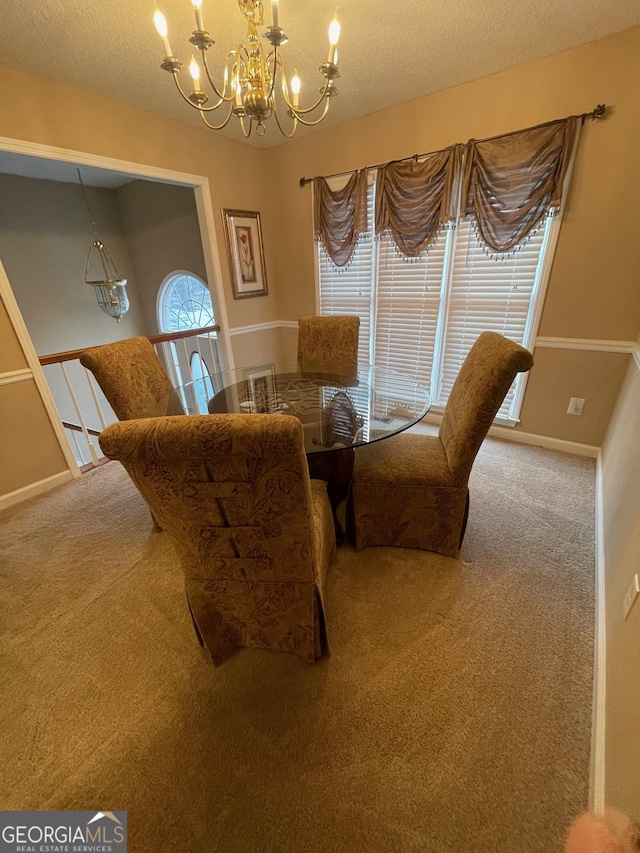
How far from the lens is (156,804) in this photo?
95 cm

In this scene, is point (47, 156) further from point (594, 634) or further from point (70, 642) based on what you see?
point (594, 634)

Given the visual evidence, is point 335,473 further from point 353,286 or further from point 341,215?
point 341,215

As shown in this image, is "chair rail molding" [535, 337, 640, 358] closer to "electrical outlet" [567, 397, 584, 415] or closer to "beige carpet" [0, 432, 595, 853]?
"electrical outlet" [567, 397, 584, 415]

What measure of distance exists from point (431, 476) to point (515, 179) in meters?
2.12

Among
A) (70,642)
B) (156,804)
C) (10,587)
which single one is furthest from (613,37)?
(10,587)

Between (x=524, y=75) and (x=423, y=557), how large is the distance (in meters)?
2.95

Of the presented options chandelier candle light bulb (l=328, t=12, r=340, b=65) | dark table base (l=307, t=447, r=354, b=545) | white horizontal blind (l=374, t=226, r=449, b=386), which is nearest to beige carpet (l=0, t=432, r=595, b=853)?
dark table base (l=307, t=447, r=354, b=545)

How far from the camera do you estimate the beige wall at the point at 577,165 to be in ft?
6.40

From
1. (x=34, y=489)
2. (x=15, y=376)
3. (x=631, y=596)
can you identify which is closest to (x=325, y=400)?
(x=631, y=596)

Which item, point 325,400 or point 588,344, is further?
point 588,344

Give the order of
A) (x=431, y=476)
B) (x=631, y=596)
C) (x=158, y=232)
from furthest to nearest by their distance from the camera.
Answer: (x=158, y=232) → (x=431, y=476) → (x=631, y=596)

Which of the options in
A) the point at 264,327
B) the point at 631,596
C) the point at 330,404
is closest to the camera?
the point at 631,596

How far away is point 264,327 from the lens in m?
3.79

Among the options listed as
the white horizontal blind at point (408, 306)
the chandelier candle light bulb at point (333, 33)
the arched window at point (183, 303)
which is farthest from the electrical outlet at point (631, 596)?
the arched window at point (183, 303)
